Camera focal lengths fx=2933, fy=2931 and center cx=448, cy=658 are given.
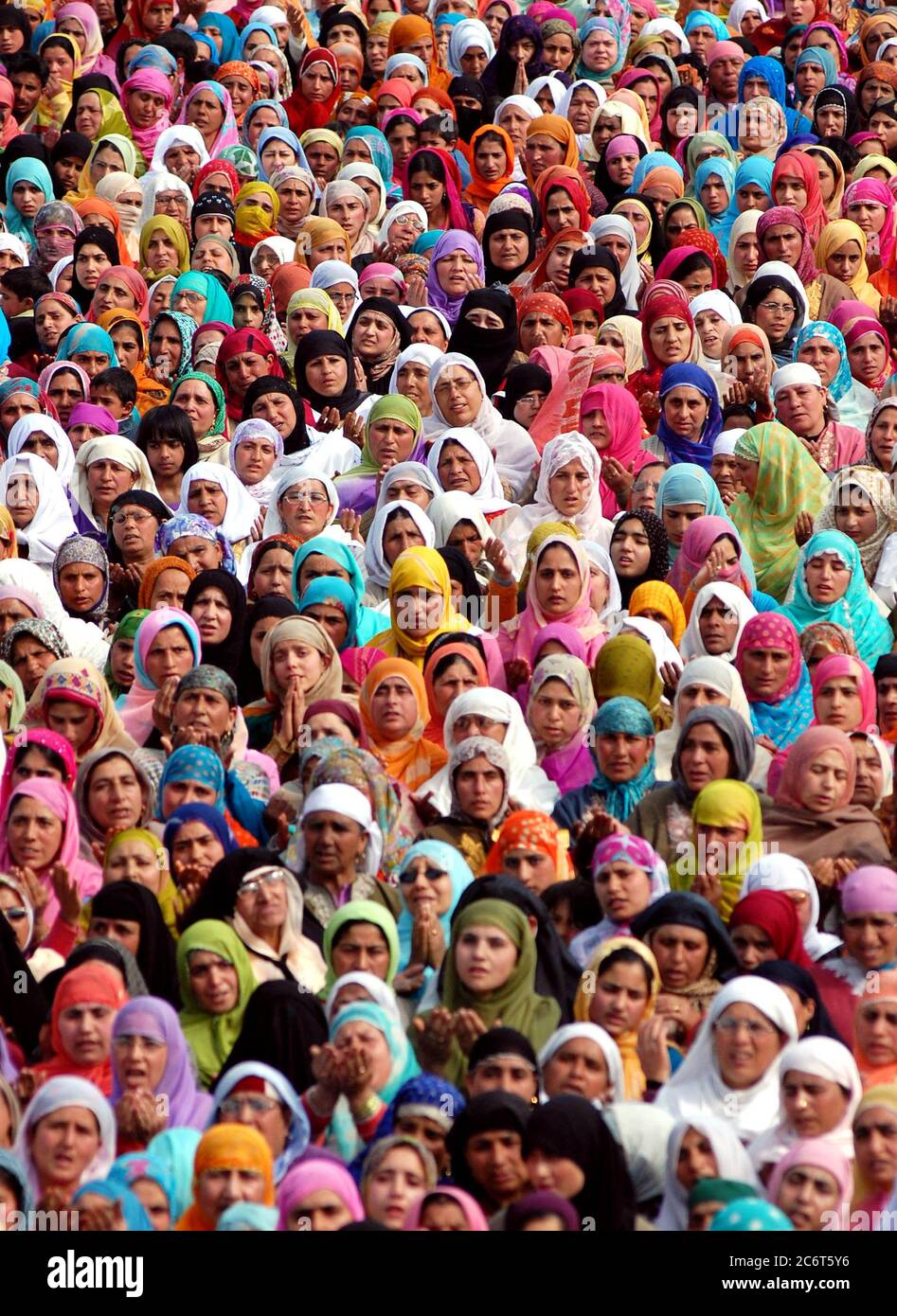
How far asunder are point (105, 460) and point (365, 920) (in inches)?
160

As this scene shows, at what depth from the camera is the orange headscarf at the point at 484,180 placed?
15.1 metres

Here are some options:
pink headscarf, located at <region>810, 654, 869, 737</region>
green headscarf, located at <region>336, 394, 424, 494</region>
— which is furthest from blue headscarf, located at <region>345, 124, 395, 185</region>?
pink headscarf, located at <region>810, 654, 869, 737</region>

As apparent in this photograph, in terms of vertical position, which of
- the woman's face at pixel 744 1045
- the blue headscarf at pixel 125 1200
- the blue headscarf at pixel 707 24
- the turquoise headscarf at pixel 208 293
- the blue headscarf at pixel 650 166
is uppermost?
the blue headscarf at pixel 707 24

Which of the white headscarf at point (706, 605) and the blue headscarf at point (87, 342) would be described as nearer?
the white headscarf at point (706, 605)

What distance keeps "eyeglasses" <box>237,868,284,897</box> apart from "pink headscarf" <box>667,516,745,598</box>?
9.46 feet

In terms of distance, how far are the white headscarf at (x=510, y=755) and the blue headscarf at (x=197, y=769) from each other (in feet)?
2.22

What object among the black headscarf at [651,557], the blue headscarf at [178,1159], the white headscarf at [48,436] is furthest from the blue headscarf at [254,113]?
the blue headscarf at [178,1159]

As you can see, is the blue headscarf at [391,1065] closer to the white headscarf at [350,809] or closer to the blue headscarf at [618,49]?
the white headscarf at [350,809]

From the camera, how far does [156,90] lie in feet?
51.5

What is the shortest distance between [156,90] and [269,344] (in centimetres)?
342

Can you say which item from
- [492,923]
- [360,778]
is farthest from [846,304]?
[492,923]

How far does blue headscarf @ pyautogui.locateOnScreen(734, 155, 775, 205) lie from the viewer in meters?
14.6

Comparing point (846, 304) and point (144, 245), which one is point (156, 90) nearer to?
point (144, 245)

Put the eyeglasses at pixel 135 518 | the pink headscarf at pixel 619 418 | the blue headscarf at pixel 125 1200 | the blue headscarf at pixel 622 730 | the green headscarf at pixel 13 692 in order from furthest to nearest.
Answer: the pink headscarf at pixel 619 418 < the eyeglasses at pixel 135 518 < the green headscarf at pixel 13 692 < the blue headscarf at pixel 622 730 < the blue headscarf at pixel 125 1200
